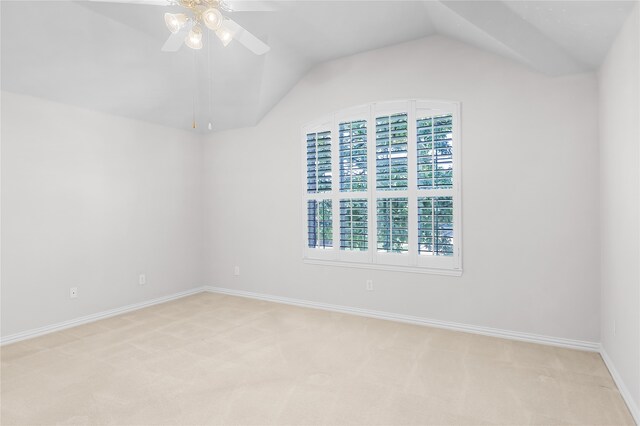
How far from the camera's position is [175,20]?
2168mm

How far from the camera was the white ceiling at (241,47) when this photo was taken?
8.30ft

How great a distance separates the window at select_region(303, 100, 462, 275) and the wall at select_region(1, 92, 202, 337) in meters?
1.91

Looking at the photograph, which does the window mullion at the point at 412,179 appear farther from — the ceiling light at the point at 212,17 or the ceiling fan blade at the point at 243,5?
the ceiling light at the point at 212,17

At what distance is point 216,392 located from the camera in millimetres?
2273

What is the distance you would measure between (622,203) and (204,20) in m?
2.91

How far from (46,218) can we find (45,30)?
5.74ft

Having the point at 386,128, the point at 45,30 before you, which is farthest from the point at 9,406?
the point at 386,128

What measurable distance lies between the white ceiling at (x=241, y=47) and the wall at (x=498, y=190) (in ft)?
0.66

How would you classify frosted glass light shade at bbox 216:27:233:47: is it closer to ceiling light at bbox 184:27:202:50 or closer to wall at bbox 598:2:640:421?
ceiling light at bbox 184:27:202:50

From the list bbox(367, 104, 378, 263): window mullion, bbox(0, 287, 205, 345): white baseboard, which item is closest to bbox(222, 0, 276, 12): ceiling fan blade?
bbox(367, 104, 378, 263): window mullion

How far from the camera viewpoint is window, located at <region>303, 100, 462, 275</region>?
136 inches

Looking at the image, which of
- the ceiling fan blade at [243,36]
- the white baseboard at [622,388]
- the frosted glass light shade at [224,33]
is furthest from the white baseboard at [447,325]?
the frosted glass light shade at [224,33]

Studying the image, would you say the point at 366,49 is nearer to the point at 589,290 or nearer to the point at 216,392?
the point at 589,290

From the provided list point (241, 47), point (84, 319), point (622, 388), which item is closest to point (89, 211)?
point (84, 319)
